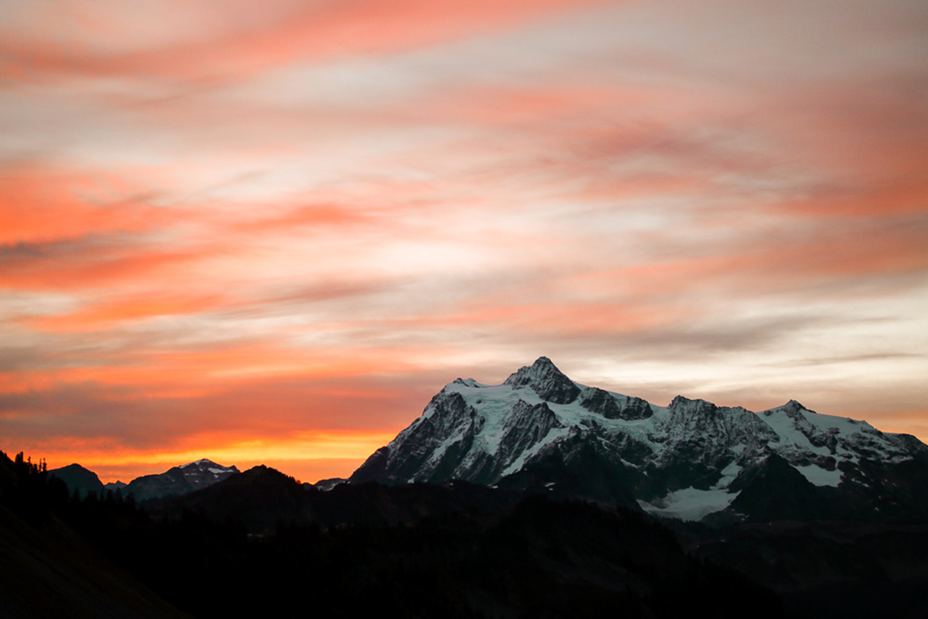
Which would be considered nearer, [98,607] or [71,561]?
[98,607]

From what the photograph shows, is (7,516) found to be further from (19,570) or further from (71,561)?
(19,570)

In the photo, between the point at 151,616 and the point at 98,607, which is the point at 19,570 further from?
the point at 151,616

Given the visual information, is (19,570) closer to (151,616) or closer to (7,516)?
(7,516)

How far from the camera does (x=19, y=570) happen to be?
518 feet

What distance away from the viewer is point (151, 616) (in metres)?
198

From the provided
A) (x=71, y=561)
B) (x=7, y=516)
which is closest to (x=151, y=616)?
(x=71, y=561)

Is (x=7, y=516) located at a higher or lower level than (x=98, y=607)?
higher

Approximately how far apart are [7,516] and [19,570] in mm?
28293

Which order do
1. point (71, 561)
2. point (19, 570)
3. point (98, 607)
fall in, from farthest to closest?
1. point (71, 561)
2. point (98, 607)
3. point (19, 570)

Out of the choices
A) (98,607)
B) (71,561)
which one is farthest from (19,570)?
(71,561)

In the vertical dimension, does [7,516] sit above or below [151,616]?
above

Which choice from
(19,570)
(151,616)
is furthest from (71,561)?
(19,570)

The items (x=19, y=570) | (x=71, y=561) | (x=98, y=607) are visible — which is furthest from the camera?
(x=71, y=561)

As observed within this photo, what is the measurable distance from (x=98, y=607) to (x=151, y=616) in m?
22.4
